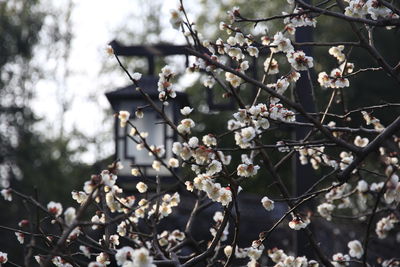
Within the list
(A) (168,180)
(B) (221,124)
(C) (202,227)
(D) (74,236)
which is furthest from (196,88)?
(D) (74,236)

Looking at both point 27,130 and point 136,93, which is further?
point 27,130

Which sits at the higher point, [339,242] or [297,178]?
[297,178]

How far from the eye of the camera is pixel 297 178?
129 inches

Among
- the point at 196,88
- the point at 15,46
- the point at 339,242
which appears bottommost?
the point at 339,242

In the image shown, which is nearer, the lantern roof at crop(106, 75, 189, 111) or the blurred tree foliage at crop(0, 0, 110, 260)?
the lantern roof at crop(106, 75, 189, 111)

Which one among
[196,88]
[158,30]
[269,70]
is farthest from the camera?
[158,30]

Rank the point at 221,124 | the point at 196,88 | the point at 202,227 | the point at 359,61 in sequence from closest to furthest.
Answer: the point at 202,227, the point at 359,61, the point at 221,124, the point at 196,88

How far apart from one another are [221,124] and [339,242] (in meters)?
6.98

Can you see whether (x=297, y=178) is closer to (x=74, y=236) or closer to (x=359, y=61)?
(x=74, y=236)

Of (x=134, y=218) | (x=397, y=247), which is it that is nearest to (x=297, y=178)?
(x=134, y=218)

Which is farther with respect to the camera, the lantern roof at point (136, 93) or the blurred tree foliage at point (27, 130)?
the blurred tree foliage at point (27, 130)

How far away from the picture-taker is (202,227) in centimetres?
746

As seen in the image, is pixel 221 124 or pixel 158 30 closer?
pixel 221 124

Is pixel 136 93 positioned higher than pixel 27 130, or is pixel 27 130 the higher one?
pixel 136 93
